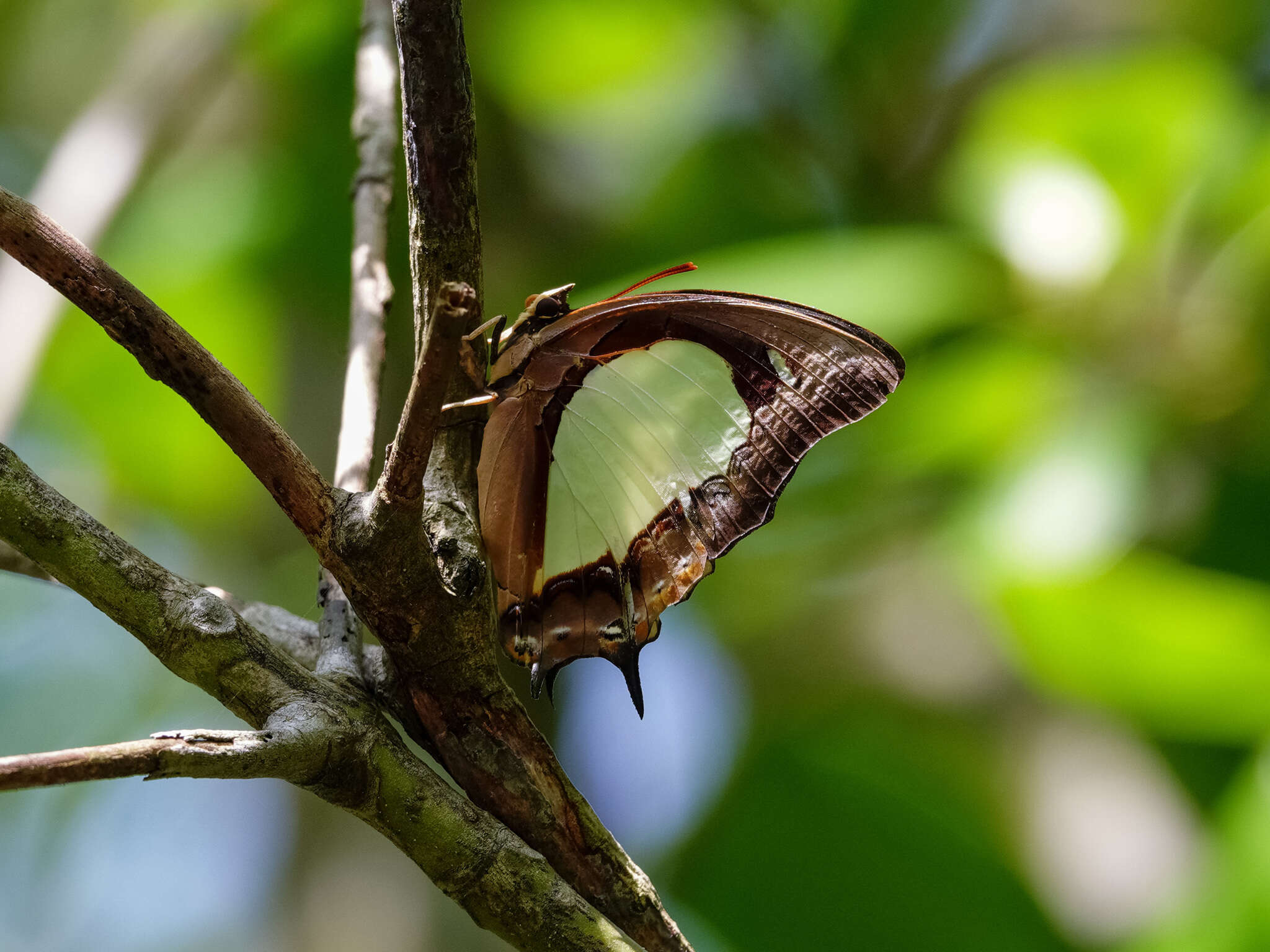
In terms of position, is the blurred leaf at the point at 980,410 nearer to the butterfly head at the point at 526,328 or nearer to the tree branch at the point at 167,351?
the butterfly head at the point at 526,328

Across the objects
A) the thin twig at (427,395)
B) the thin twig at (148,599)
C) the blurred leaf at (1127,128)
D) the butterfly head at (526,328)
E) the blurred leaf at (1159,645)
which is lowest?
the thin twig at (148,599)

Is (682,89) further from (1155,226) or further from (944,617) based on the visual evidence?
(944,617)

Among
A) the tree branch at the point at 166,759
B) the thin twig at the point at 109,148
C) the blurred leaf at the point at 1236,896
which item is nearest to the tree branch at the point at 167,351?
the tree branch at the point at 166,759

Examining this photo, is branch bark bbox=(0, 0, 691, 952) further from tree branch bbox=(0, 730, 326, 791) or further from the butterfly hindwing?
the butterfly hindwing

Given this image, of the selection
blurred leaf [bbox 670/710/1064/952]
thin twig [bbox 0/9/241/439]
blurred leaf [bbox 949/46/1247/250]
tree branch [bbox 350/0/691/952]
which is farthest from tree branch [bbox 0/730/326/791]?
blurred leaf [bbox 670/710/1064/952]

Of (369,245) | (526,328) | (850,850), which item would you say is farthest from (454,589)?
(850,850)

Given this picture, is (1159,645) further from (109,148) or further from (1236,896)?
(109,148)
